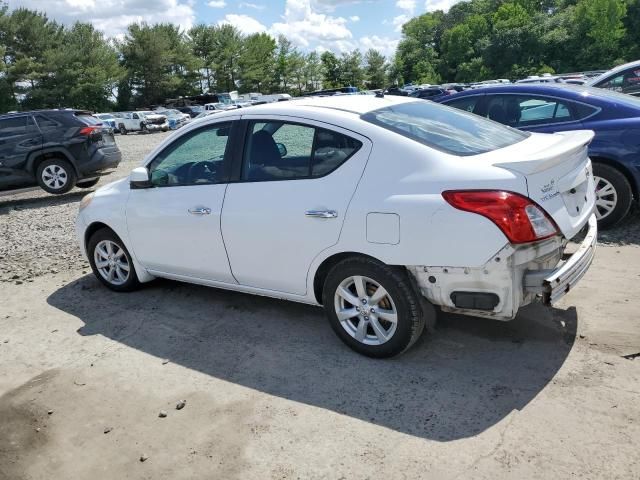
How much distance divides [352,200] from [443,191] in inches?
23.4

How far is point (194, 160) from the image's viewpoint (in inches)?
181

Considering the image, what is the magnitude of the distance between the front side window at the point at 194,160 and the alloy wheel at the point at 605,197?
13.1ft

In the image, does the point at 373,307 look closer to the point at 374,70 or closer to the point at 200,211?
the point at 200,211

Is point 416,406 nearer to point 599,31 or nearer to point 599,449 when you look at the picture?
point 599,449

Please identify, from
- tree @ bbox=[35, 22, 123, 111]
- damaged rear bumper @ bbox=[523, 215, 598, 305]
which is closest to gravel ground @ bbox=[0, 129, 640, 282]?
damaged rear bumper @ bbox=[523, 215, 598, 305]

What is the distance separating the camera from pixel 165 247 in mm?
4766

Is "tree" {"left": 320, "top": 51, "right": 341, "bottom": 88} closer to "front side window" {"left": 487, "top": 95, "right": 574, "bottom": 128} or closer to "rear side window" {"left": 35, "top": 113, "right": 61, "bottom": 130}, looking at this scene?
"rear side window" {"left": 35, "top": 113, "right": 61, "bottom": 130}

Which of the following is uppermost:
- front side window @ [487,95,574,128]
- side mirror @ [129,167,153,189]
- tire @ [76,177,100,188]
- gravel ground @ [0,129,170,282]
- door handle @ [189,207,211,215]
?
front side window @ [487,95,574,128]

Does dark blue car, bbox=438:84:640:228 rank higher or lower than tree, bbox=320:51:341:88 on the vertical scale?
lower

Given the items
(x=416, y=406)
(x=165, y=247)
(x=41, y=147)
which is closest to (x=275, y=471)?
(x=416, y=406)

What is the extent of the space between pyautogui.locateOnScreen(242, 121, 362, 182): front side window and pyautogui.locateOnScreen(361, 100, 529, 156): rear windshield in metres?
0.29

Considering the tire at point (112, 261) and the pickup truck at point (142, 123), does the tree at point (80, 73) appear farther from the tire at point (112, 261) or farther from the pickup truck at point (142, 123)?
the tire at point (112, 261)

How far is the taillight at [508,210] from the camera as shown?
3070mm

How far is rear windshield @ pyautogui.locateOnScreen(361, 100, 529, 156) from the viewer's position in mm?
3598
